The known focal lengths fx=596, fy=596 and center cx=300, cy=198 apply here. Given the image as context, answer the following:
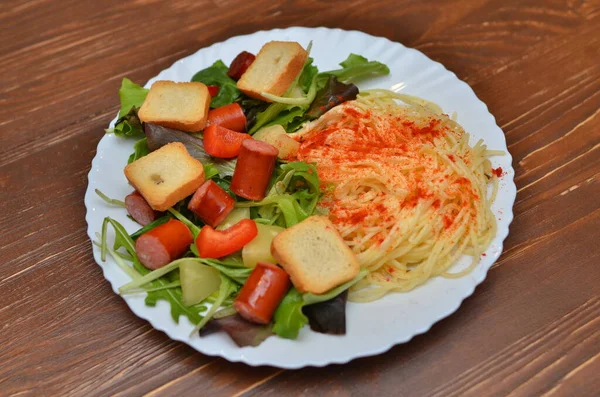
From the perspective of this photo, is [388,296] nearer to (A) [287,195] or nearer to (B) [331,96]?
(A) [287,195]

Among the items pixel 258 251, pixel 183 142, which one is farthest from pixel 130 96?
pixel 258 251

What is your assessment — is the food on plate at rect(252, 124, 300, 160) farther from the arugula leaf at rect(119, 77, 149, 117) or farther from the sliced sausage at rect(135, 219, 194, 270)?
the arugula leaf at rect(119, 77, 149, 117)

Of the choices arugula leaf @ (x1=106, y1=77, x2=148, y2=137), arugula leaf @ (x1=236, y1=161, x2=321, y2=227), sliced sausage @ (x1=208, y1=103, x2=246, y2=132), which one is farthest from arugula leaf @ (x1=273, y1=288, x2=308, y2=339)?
arugula leaf @ (x1=106, y1=77, x2=148, y2=137)

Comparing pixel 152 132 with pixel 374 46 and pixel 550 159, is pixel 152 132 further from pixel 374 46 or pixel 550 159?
pixel 550 159

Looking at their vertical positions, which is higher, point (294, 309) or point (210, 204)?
point (210, 204)

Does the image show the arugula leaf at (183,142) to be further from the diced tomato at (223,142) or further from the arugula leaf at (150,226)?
the arugula leaf at (150,226)
